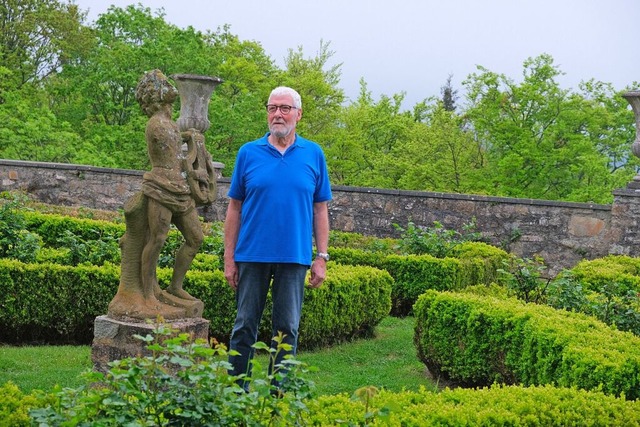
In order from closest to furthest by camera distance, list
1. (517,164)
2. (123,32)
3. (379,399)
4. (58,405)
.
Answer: (58,405), (379,399), (517,164), (123,32)

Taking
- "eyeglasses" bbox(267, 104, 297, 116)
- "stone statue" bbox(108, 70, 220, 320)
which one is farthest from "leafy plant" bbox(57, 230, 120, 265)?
"eyeglasses" bbox(267, 104, 297, 116)

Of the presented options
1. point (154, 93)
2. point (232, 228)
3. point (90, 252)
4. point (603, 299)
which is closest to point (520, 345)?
point (603, 299)

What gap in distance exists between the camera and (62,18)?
30.3m

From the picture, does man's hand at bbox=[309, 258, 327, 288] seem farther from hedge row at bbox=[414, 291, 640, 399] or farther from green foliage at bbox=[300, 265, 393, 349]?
green foliage at bbox=[300, 265, 393, 349]

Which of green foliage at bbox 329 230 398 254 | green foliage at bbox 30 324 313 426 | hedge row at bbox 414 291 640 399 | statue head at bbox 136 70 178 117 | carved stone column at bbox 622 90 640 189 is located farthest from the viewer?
carved stone column at bbox 622 90 640 189

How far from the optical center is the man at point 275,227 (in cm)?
488

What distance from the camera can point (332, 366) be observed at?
7.55 m

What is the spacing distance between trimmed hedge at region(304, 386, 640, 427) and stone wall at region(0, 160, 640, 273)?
947 centimetres

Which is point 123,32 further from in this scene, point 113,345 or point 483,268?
point 113,345

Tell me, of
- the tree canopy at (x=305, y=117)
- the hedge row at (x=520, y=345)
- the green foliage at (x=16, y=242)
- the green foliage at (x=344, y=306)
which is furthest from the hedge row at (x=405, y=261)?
the tree canopy at (x=305, y=117)

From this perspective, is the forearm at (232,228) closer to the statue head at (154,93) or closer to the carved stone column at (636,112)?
the statue head at (154,93)

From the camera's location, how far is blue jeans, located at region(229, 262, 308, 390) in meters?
4.90

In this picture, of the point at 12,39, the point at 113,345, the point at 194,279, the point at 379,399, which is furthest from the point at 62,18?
the point at 379,399

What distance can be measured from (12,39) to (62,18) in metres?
1.75
